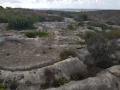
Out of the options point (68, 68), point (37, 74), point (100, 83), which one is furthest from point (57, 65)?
point (100, 83)

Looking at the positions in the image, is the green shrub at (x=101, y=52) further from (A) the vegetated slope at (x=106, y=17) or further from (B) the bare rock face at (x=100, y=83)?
(A) the vegetated slope at (x=106, y=17)

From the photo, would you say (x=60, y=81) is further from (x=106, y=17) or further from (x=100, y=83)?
(x=106, y=17)

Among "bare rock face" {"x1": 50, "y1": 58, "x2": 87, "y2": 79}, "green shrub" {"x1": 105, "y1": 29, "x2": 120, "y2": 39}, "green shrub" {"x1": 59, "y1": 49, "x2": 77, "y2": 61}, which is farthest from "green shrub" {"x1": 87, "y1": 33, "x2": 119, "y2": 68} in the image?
"green shrub" {"x1": 105, "y1": 29, "x2": 120, "y2": 39}

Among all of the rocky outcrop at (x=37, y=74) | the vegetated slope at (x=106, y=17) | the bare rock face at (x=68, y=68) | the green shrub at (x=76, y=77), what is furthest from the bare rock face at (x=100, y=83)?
the vegetated slope at (x=106, y=17)

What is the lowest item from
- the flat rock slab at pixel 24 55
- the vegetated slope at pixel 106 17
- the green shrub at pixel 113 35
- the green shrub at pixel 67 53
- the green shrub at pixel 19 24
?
the vegetated slope at pixel 106 17

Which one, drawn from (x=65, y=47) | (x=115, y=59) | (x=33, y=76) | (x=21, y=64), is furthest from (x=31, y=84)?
(x=115, y=59)

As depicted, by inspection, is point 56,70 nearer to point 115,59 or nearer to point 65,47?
point 65,47

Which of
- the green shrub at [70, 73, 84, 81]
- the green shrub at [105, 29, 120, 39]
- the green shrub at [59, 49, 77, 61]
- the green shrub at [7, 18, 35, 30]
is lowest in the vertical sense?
the green shrub at [7, 18, 35, 30]

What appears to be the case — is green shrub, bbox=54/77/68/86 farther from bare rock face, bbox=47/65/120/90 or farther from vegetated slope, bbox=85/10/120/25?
vegetated slope, bbox=85/10/120/25
